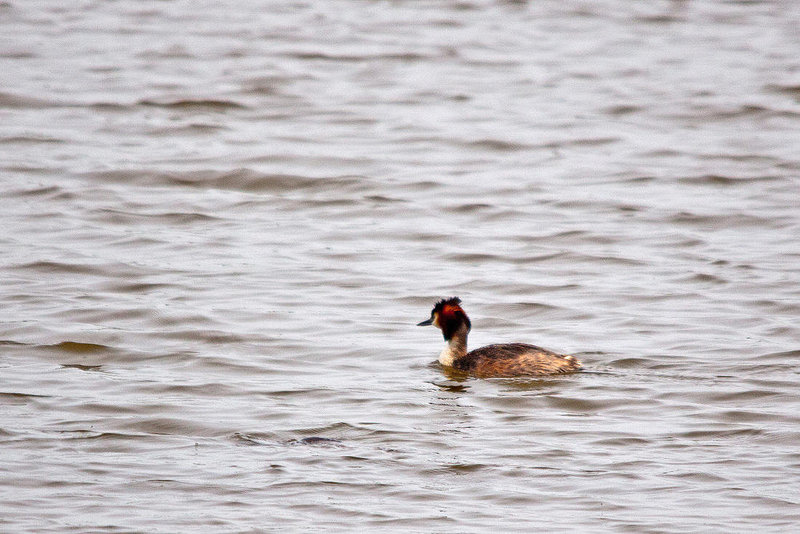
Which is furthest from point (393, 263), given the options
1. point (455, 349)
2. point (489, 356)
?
point (489, 356)

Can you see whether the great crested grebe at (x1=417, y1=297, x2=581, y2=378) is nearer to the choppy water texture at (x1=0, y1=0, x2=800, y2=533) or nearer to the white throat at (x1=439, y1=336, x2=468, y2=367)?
the white throat at (x1=439, y1=336, x2=468, y2=367)

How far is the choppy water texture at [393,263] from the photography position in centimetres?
789

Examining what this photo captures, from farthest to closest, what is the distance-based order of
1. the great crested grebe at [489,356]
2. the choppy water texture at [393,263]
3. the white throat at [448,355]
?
the white throat at [448,355] < the great crested grebe at [489,356] < the choppy water texture at [393,263]

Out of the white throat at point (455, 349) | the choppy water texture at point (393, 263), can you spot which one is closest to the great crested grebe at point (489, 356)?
the white throat at point (455, 349)

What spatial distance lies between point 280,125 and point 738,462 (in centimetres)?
1237

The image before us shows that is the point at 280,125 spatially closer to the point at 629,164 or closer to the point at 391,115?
the point at 391,115

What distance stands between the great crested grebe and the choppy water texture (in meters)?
0.13

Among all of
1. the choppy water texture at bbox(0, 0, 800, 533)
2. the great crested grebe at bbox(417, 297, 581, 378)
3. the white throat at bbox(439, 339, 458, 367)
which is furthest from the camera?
the white throat at bbox(439, 339, 458, 367)

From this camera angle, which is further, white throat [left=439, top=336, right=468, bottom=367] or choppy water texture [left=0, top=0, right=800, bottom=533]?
white throat [left=439, top=336, right=468, bottom=367]

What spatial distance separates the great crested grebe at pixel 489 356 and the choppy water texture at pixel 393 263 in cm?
13

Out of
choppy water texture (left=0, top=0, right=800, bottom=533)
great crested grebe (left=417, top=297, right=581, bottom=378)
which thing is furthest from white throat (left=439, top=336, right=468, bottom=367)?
choppy water texture (left=0, top=0, right=800, bottom=533)

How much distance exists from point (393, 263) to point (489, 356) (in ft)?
11.6

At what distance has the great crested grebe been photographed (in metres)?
10.0

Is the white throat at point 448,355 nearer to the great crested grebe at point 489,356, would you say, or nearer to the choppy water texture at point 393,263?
the great crested grebe at point 489,356
